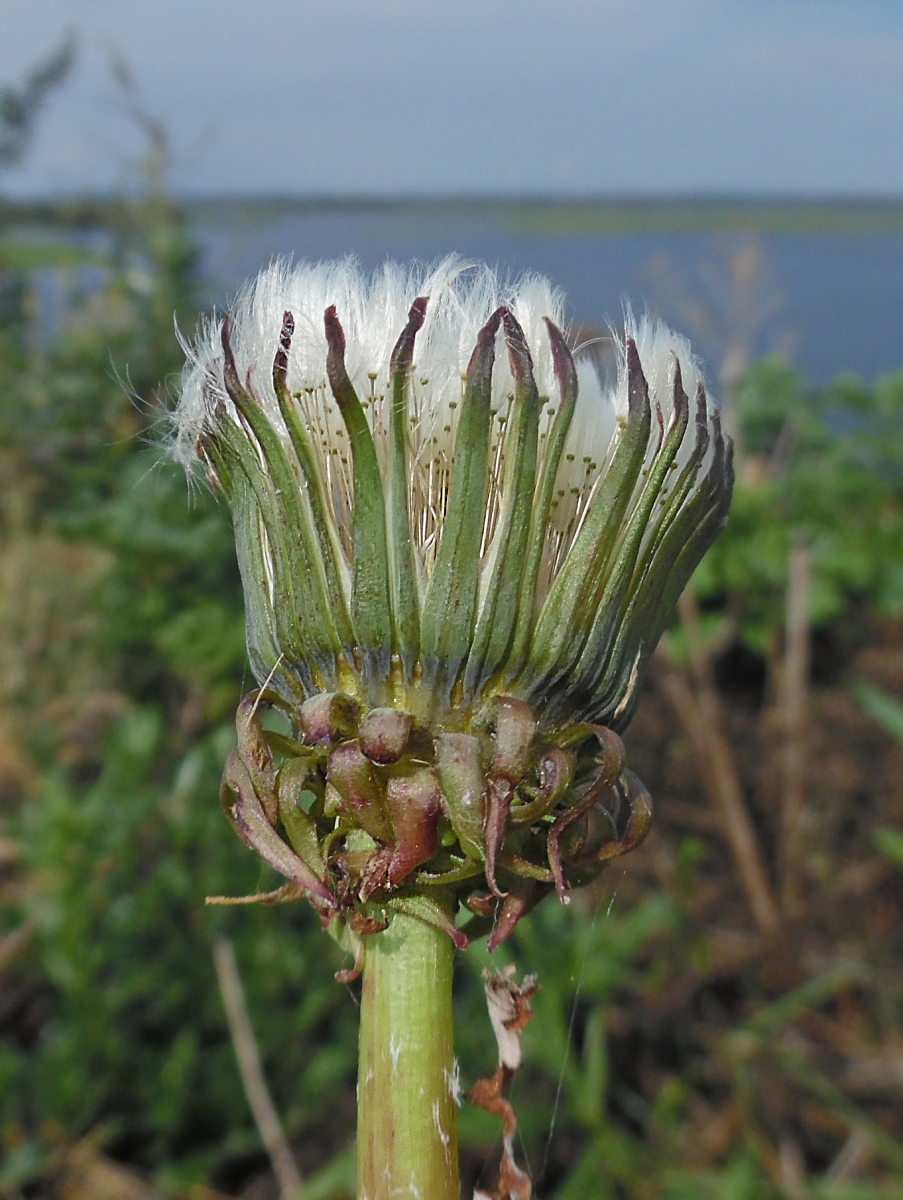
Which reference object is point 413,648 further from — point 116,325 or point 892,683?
point 116,325

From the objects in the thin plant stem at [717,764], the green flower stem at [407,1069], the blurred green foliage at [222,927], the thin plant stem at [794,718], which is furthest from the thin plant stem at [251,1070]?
the green flower stem at [407,1069]

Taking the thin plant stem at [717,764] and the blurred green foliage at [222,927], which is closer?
the blurred green foliage at [222,927]

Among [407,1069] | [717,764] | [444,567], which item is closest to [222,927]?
[717,764]

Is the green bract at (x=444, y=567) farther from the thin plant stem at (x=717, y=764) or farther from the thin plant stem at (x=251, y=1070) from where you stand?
the thin plant stem at (x=717, y=764)

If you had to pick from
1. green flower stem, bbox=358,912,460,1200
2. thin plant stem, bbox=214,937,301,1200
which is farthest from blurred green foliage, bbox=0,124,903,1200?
green flower stem, bbox=358,912,460,1200

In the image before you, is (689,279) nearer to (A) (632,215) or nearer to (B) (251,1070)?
(B) (251,1070)

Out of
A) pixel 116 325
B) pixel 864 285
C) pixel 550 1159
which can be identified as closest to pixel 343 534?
pixel 550 1159

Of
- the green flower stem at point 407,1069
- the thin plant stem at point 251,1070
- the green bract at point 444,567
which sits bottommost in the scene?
the thin plant stem at point 251,1070
